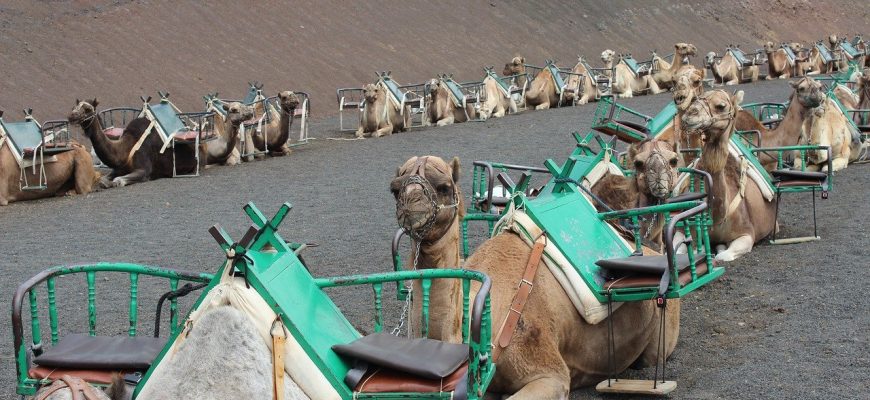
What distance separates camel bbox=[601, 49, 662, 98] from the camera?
102 ft

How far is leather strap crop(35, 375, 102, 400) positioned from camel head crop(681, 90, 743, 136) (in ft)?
20.4

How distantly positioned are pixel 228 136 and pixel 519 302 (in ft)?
43.6

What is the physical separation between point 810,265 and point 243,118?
421 inches

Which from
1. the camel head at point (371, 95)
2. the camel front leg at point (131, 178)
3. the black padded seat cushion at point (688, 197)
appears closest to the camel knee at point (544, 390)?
the black padded seat cushion at point (688, 197)

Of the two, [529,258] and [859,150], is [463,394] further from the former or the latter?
[859,150]

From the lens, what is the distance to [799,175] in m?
10.8

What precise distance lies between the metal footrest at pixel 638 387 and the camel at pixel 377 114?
15952mm

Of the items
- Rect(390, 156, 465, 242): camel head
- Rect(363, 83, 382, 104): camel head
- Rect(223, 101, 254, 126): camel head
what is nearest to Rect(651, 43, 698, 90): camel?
Rect(363, 83, 382, 104): camel head

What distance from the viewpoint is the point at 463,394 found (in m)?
3.78

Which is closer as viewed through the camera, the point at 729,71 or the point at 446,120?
the point at 446,120

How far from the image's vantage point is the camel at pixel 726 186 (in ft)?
29.3

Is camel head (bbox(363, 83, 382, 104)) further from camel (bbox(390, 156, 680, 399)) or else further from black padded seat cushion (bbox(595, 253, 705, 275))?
black padded seat cushion (bbox(595, 253, 705, 275))

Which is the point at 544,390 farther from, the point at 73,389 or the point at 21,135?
the point at 21,135

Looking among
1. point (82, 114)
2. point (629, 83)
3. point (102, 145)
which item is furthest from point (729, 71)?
point (82, 114)
